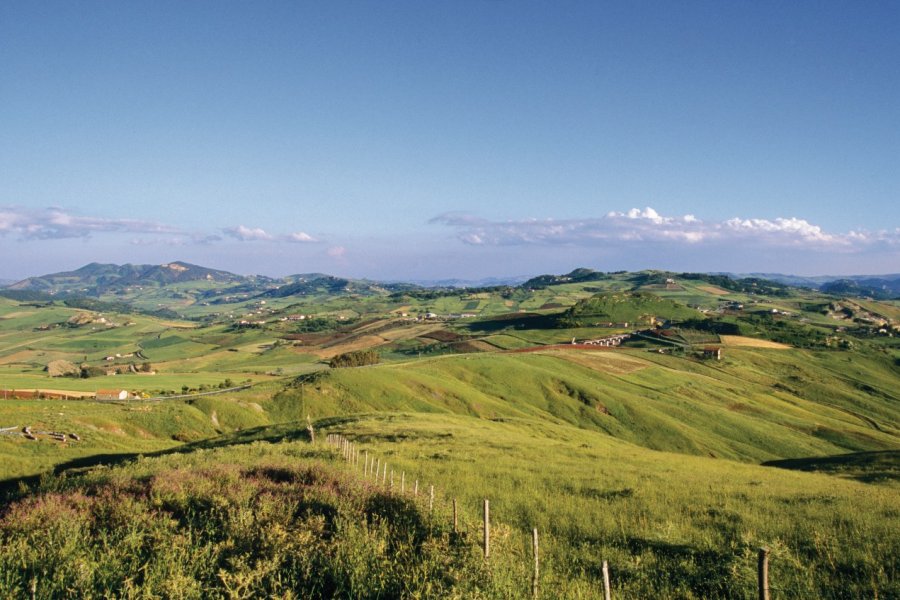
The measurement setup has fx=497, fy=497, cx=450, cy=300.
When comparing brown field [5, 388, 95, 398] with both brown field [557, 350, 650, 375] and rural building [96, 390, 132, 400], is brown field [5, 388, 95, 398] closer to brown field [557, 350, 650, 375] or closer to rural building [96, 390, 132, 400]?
rural building [96, 390, 132, 400]

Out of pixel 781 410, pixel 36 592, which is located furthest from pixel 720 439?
pixel 36 592

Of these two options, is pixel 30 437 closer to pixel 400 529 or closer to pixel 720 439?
pixel 400 529

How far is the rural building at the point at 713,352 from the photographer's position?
161625 mm

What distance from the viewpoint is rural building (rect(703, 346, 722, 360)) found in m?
162

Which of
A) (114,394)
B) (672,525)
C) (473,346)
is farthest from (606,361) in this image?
(672,525)

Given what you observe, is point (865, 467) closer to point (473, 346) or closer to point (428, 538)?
point (428, 538)

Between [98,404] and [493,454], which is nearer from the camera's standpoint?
[493,454]

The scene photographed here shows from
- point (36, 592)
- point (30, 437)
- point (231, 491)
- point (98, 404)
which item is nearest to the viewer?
point (36, 592)

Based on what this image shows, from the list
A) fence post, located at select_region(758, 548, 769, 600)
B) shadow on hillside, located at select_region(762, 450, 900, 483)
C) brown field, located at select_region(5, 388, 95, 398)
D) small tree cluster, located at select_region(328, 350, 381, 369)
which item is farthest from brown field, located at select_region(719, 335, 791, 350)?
fence post, located at select_region(758, 548, 769, 600)

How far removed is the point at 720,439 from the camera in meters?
81.2

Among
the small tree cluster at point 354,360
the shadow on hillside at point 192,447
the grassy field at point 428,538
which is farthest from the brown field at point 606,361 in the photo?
the grassy field at point 428,538

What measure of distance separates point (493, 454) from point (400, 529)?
2246cm

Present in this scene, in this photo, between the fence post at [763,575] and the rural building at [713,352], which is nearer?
the fence post at [763,575]

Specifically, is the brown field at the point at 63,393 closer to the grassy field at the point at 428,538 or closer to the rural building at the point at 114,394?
the rural building at the point at 114,394
